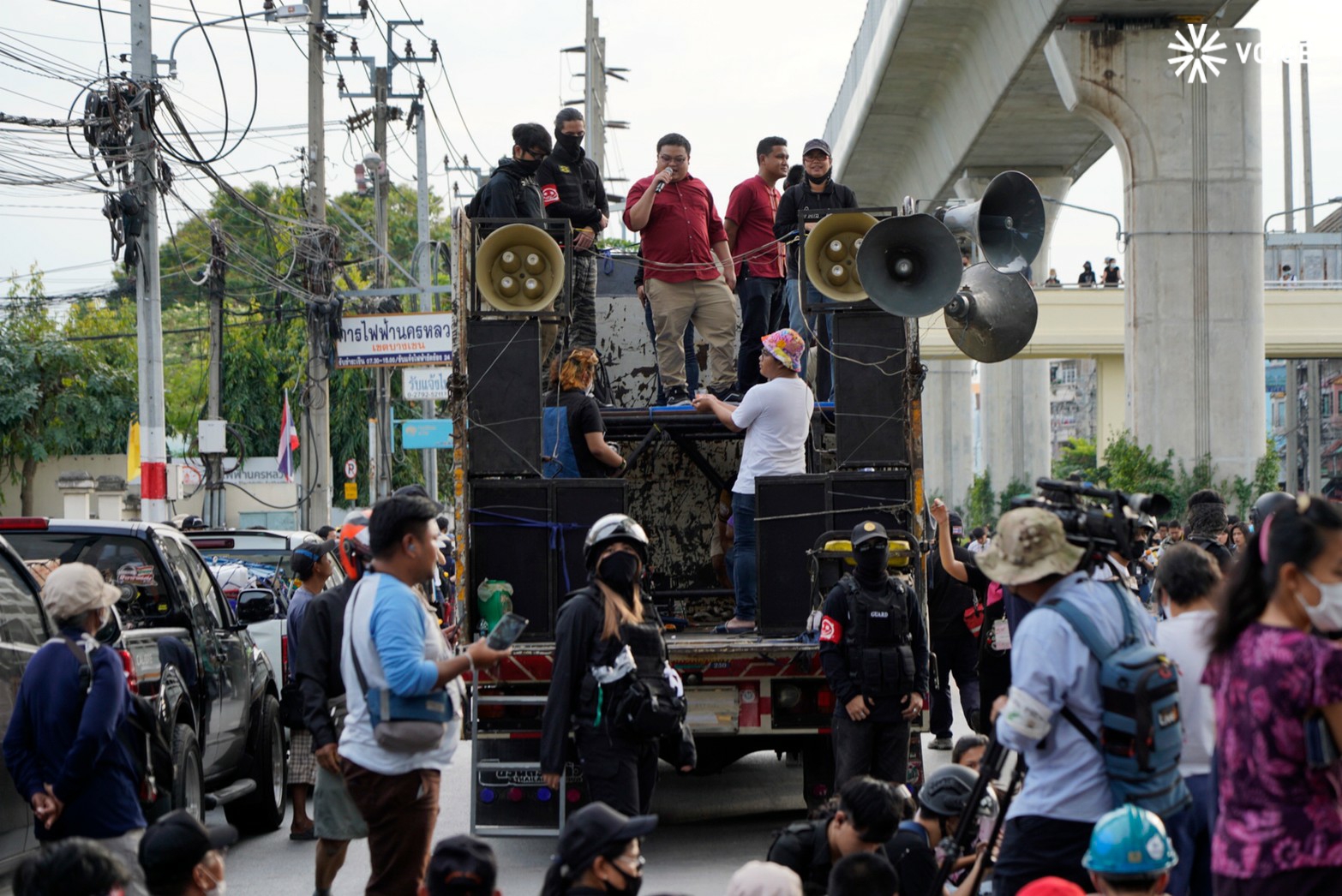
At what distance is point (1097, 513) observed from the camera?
501 cm

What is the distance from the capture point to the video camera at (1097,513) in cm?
495

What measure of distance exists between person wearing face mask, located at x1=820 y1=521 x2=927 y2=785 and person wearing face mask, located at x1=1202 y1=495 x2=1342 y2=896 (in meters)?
4.00

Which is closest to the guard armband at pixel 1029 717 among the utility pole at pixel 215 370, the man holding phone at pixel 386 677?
the man holding phone at pixel 386 677

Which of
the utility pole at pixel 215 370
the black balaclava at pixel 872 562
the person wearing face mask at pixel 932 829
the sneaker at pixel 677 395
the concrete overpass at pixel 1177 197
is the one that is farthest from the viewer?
the concrete overpass at pixel 1177 197

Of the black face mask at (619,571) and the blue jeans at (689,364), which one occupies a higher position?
the blue jeans at (689,364)

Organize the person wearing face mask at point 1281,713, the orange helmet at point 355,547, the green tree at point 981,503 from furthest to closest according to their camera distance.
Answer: the green tree at point 981,503 → the orange helmet at point 355,547 → the person wearing face mask at point 1281,713

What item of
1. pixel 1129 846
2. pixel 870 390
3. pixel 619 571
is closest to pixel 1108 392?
pixel 870 390

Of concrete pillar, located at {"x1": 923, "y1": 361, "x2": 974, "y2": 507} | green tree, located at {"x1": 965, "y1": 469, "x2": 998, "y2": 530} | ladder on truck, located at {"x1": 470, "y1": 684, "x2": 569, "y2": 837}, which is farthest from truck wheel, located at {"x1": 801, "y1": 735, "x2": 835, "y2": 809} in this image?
concrete pillar, located at {"x1": 923, "y1": 361, "x2": 974, "y2": 507}

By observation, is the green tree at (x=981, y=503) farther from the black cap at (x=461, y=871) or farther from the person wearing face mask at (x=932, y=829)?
the black cap at (x=461, y=871)

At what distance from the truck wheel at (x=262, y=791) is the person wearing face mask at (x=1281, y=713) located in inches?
287

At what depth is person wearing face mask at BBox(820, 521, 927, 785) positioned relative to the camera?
834 centimetres

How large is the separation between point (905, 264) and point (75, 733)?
557 centimetres

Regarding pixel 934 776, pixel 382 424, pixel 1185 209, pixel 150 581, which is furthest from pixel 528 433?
pixel 382 424

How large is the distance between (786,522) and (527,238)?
2.39 metres
